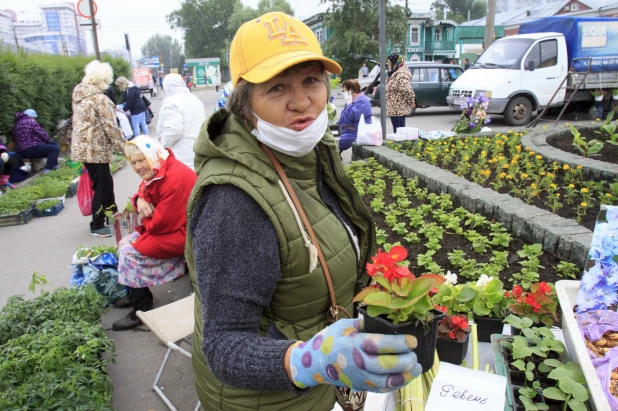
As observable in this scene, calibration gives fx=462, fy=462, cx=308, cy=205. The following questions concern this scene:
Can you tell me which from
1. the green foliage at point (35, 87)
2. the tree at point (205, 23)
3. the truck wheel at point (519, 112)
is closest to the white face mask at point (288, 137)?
the green foliage at point (35, 87)

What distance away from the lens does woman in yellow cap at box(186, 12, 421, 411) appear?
1054 millimetres

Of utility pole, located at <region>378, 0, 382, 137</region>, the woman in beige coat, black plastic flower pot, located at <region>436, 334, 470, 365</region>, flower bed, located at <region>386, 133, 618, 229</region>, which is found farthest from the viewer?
utility pole, located at <region>378, 0, 382, 137</region>

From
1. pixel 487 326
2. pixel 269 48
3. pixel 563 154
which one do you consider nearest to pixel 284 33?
pixel 269 48

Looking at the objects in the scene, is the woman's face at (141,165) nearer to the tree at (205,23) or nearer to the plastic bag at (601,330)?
the plastic bag at (601,330)

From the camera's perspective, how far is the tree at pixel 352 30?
90.9 feet

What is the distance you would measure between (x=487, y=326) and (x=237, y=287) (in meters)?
1.53

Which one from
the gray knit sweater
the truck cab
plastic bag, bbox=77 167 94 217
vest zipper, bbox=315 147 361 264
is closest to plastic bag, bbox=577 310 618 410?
vest zipper, bbox=315 147 361 264

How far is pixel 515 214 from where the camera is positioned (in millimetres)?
3980

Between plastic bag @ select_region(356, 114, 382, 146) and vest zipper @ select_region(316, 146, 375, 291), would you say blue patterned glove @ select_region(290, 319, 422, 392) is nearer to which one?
vest zipper @ select_region(316, 146, 375, 291)

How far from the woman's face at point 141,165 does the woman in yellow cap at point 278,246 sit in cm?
276

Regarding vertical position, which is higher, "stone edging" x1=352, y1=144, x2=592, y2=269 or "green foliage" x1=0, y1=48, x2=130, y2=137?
"green foliage" x1=0, y1=48, x2=130, y2=137

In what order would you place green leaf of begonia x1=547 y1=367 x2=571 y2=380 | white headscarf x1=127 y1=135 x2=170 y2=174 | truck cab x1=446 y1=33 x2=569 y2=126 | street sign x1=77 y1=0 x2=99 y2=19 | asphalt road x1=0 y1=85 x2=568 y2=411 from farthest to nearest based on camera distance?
truck cab x1=446 y1=33 x2=569 y2=126 → street sign x1=77 y1=0 x2=99 y2=19 → white headscarf x1=127 y1=135 x2=170 y2=174 → asphalt road x1=0 y1=85 x2=568 y2=411 → green leaf of begonia x1=547 y1=367 x2=571 y2=380

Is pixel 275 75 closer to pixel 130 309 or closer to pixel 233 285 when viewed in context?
pixel 233 285

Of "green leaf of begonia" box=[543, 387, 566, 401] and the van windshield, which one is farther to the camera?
the van windshield
